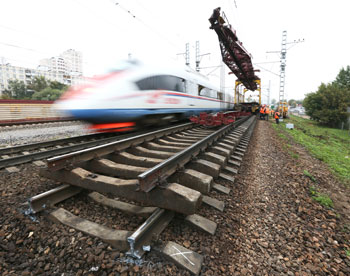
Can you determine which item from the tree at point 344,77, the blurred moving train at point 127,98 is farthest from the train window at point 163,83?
the tree at point 344,77

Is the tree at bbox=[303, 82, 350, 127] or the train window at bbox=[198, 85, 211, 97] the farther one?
the tree at bbox=[303, 82, 350, 127]

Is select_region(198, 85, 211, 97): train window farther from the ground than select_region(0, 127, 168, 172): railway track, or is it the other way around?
select_region(198, 85, 211, 97): train window

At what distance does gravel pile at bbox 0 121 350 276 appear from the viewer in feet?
4.75

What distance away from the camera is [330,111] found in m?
25.4

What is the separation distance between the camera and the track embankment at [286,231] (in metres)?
1.62

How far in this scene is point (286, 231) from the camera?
206cm

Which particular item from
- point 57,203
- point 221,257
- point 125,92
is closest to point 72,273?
point 57,203

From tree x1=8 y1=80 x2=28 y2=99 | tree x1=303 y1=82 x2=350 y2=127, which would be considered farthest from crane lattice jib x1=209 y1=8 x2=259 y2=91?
tree x1=8 y1=80 x2=28 y2=99

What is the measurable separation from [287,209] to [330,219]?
A: 19.6 inches

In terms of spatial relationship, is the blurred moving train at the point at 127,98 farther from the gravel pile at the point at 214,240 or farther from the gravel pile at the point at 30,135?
the gravel pile at the point at 214,240

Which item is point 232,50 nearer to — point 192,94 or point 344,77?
point 192,94

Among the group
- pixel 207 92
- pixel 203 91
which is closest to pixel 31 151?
pixel 203 91

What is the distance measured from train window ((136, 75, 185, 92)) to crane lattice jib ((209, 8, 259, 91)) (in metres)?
3.53

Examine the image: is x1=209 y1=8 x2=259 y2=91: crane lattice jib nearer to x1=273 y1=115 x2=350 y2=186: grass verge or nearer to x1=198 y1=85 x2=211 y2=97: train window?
x1=198 y1=85 x2=211 y2=97: train window
